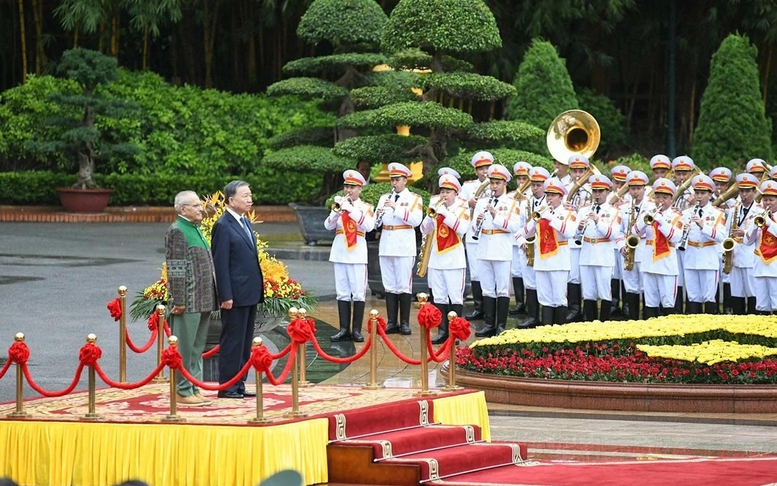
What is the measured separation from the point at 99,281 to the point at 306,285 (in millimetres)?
2740

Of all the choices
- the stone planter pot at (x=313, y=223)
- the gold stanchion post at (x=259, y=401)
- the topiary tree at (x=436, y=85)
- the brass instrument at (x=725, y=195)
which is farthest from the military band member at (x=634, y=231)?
the stone planter pot at (x=313, y=223)

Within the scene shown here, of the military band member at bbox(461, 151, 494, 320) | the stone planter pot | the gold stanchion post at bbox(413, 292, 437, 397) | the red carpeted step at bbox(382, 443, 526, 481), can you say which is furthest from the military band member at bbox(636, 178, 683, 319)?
the stone planter pot

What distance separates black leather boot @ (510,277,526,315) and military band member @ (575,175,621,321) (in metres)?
1.42

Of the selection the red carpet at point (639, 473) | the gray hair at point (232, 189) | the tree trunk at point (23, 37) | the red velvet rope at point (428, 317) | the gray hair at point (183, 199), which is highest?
the tree trunk at point (23, 37)

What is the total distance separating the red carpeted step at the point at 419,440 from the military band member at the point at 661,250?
21.3 ft

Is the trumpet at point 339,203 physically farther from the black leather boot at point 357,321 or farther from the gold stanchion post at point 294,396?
the gold stanchion post at point 294,396

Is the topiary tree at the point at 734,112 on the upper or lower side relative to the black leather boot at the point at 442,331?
upper

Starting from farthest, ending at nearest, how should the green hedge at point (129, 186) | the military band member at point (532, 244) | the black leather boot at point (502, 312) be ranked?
the green hedge at point (129, 186) → the military band member at point (532, 244) → the black leather boot at point (502, 312)

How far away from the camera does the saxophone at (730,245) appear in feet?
52.9

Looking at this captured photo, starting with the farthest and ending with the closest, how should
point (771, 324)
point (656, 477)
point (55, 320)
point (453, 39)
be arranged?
point (453, 39) < point (55, 320) < point (771, 324) < point (656, 477)

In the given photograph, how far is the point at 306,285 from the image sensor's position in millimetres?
19922

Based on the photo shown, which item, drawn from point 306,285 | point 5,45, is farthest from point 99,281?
point 5,45

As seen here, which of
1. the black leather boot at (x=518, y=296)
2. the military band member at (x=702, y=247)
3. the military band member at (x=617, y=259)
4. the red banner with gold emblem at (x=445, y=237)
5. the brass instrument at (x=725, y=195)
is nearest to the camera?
the red banner with gold emblem at (x=445, y=237)

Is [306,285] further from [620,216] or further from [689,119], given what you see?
[689,119]
